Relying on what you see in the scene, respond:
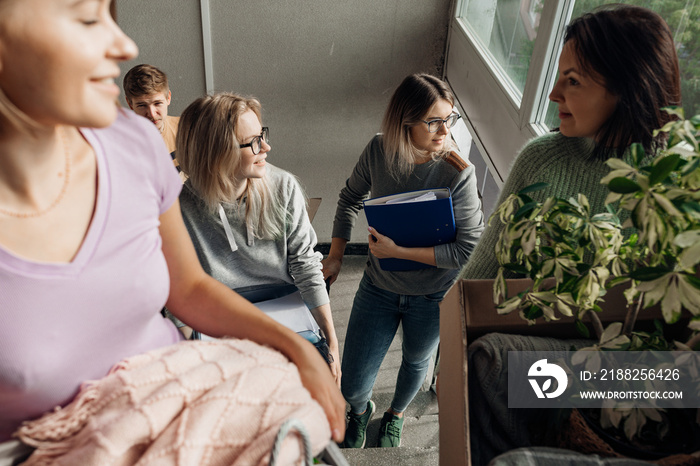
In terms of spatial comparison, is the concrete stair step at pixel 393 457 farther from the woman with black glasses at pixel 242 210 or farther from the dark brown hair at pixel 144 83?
the dark brown hair at pixel 144 83

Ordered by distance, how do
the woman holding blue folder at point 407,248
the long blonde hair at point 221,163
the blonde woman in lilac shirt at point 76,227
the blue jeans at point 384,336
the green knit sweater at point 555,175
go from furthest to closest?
the blue jeans at point 384,336, the woman holding blue folder at point 407,248, the long blonde hair at point 221,163, the green knit sweater at point 555,175, the blonde woman in lilac shirt at point 76,227

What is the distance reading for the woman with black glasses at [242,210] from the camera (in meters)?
1.71

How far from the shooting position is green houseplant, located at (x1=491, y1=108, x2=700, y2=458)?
22.7 inches

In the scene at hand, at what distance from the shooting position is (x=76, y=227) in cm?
63

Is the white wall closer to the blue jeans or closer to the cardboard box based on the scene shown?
the blue jeans

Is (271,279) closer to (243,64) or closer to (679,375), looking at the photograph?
(679,375)

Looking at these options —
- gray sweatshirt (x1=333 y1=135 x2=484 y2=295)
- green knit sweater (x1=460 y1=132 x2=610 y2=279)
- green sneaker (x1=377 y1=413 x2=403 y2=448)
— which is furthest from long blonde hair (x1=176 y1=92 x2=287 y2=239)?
green sneaker (x1=377 y1=413 x2=403 y2=448)

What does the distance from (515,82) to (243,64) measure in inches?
75.7

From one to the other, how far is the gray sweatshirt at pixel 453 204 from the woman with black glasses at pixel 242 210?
377mm

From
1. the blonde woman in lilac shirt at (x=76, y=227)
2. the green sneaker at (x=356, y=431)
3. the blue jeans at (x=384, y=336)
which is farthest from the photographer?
the green sneaker at (x=356, y=431)

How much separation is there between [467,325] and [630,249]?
0.88 ft

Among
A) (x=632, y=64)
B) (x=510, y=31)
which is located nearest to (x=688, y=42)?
(x=632, y=64)

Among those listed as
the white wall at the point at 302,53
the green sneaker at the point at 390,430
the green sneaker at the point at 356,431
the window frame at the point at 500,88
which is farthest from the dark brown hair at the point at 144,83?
the green sneaker at the point at 390,430

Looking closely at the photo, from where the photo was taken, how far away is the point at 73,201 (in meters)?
0.64
